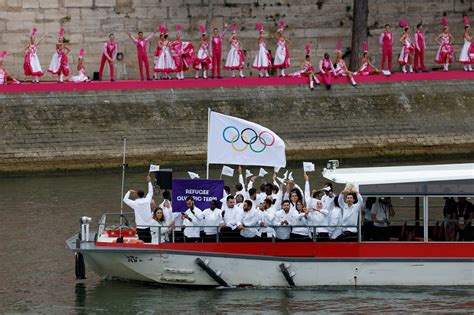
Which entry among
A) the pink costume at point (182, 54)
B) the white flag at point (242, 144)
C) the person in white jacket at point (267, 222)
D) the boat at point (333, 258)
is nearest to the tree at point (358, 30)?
the pink costume at point (182, 54)

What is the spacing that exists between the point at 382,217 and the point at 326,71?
17.8m

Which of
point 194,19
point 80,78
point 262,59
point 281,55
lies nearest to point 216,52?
point 262,59

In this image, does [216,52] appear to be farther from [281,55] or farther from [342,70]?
[342,70]

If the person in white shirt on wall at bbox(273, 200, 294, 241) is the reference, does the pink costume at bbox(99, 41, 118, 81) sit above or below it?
above

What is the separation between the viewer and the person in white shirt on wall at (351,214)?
27.8 metres

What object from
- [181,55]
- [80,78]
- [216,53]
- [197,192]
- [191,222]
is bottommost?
[191,222]

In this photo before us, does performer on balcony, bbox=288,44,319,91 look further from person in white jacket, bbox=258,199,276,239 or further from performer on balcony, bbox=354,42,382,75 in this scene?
person in white jacket, bbox=258,199,276,239

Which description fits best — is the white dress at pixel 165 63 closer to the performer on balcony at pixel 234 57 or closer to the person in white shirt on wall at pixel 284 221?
the performer on balcony at pixel 234 57

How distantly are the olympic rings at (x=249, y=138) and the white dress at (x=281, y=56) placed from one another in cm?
1701

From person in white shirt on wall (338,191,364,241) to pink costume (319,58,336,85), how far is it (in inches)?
693

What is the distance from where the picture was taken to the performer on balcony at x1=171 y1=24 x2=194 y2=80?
44906 millimetres

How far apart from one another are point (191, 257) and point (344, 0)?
22106mm

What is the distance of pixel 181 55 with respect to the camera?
4506 cm

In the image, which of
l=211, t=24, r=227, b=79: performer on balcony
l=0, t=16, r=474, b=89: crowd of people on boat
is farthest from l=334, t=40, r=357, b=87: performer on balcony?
l=211, t=24, r=227, b=79: performer on balcony
